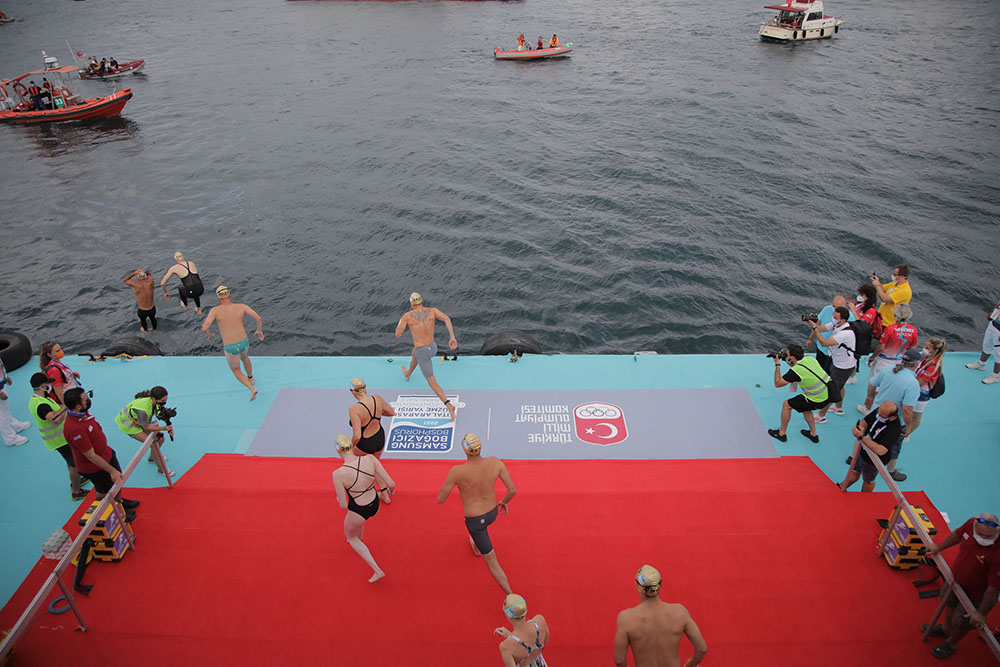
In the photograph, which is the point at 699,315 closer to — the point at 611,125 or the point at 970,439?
the point at 970,439

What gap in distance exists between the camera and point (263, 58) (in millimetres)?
45938

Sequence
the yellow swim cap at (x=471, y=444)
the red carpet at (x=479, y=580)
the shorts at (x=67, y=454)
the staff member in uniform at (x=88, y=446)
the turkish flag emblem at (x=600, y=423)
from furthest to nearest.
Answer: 1. the turkish flag emblem at (x=600, y=423)
2. the shorts at (x=67, y=454)
3. the staff member in uniform at (x=88, y=446)
4. the yellow swim cap at (x=471, y=444)
5. the red carpet at (x=479, y=580)

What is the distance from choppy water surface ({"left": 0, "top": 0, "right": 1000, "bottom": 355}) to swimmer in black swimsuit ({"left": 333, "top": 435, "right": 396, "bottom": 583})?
9274mm

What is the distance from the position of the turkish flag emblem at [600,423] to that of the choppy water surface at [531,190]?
17.6ft

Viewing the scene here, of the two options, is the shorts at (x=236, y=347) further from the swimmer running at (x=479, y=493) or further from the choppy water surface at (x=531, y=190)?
the swimmer running at (x=479, y=493)

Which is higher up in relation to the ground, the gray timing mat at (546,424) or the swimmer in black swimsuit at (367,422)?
the swimmer in black swimsuit at (367,422)

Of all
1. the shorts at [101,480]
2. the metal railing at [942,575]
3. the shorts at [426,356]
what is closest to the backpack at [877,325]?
the metal railing at [942,575]

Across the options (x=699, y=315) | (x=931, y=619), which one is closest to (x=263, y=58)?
(x=699, y=315)

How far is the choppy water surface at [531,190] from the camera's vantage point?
17.2m

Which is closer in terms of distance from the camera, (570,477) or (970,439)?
(570,477)

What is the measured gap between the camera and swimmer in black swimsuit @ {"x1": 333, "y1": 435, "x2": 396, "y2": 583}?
5953mm

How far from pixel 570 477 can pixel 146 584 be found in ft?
16.6

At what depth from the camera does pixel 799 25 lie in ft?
149

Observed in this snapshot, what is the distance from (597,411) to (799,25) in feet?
159
